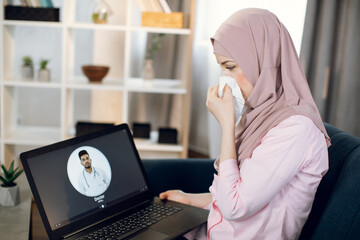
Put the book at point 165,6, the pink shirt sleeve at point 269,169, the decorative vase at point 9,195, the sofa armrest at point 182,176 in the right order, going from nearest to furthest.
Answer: the pink shirt sleeve at point 269,169 < the decorative vase at point 9,195 < the sofa armrest at point 182,176 < the book at point 165,6

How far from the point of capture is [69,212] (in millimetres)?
1243

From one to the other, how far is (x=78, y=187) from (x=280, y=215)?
58cm

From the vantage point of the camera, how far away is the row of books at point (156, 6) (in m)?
2.70

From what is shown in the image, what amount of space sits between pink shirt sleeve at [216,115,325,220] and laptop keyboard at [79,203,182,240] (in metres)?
0.25

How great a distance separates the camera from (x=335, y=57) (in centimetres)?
268

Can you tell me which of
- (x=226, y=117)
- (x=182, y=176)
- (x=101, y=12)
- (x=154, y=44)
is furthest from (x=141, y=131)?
(x=226, y=117)

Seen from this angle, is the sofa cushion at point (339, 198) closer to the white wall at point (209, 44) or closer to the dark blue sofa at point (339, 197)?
the dark blue sofa at point (339, 197)

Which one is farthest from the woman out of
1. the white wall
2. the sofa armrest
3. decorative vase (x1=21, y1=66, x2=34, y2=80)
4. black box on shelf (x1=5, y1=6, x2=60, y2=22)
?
decorative vase (x1=21, y1=66, x2=34, y2=80)

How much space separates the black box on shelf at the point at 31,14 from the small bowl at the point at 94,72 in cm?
36

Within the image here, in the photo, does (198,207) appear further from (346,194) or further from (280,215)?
(346,194)

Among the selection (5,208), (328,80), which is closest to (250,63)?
(5,208)

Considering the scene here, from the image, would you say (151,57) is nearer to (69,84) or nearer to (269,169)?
(69,84)

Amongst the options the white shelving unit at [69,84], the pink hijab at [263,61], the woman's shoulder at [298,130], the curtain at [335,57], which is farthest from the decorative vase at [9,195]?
the curtain at [335,57]

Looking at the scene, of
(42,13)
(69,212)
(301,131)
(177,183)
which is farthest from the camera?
Result: (42,13)
